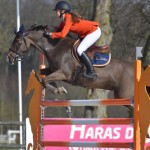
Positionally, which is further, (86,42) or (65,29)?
(86,42)

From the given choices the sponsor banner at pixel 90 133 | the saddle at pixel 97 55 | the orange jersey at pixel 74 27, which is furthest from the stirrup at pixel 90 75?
the sponsor banner at pixel 90 133

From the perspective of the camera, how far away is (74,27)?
30.8ft

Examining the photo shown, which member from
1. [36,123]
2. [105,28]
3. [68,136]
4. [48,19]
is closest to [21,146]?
[68,136]

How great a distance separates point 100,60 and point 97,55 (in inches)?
5.1

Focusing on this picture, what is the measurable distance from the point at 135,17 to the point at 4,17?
9935 millimetres

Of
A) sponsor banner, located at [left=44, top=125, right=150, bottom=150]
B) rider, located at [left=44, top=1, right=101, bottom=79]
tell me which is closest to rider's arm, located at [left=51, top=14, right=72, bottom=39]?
rider, located at [left=44, top=1, right=101, bottom=79]

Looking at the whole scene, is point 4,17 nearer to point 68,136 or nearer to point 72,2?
point 72,2

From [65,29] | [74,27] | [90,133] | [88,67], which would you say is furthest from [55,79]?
[90,133]

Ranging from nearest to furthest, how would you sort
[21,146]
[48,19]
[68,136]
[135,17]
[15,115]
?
[68,136] → [21,146] → [135,17] → [15,115] → [48,19]

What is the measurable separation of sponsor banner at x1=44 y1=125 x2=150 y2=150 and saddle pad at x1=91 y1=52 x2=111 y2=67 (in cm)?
96

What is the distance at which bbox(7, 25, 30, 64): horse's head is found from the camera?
9.62 m

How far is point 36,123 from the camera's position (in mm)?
8578

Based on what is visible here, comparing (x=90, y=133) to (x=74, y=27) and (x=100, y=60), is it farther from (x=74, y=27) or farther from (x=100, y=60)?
(x=74, y=27)

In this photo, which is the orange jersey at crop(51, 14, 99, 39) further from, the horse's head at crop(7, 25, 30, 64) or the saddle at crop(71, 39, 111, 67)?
the horse's head at crop(7, 25, 30, 64)
